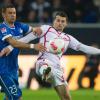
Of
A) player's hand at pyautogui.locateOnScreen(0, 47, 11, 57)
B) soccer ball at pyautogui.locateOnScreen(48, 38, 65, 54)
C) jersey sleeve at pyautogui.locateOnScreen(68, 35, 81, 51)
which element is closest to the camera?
player's hand at pyautogui.locateOnScreen(0, 47, 11, 57)

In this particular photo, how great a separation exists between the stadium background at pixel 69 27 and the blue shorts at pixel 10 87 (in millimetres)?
6414

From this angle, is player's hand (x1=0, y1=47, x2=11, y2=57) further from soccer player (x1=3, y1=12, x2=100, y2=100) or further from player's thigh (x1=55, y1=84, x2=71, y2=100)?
player's thigh (x1=55, y1=84, x2=71, y2=100)

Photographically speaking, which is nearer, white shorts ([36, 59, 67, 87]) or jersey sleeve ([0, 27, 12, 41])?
jersey sleeve ([0, 27, 12, 41])

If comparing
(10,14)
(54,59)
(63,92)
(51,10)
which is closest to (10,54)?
(10,14)

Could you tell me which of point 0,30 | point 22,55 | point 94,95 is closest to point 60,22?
point 0,30

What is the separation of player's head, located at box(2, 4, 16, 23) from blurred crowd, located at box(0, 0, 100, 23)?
891cm

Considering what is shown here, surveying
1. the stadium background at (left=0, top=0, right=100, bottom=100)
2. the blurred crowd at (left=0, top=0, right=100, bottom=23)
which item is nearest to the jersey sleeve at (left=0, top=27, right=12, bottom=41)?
the stadium background at (left=0, top=0, right=100, bottom=100)

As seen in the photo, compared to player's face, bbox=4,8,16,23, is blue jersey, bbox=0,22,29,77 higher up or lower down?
lower down

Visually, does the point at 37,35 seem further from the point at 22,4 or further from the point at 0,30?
the point at 22,4

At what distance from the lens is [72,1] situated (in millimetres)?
21672

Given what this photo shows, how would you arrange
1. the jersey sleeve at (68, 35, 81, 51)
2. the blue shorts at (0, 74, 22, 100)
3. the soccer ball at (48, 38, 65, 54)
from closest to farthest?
the blue shorts at (0, 74, 22, 100), the soccer ball at (48, 38, 65, 54), the jersey sleeve at (68, 35, 81, 51)

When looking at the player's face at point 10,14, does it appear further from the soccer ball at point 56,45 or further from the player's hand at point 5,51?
the soccer ball at point 56,45

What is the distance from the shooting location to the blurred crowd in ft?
69.6

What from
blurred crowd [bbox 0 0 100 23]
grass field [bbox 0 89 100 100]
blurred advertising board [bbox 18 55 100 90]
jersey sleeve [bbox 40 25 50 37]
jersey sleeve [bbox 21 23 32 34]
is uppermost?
jersey sleeve [bbox 21 23 32 34]
